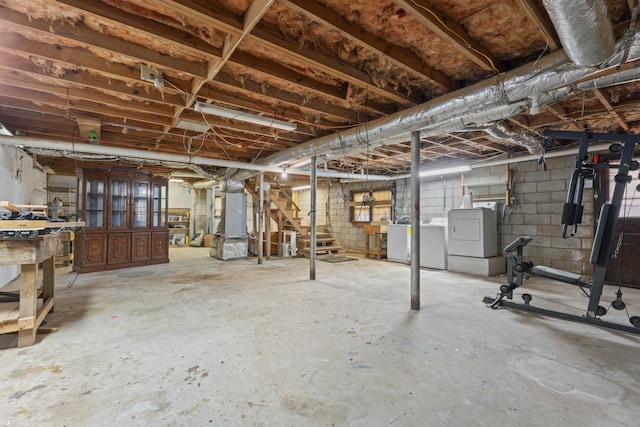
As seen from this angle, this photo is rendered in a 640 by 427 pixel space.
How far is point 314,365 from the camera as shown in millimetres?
2066

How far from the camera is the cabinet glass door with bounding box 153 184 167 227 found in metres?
6.47

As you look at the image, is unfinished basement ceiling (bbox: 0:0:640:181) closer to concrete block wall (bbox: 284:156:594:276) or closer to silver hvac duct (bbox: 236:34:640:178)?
silver hvac duct (bbox: 236:34:640:178)

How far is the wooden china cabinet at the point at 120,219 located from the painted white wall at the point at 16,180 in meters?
0.75

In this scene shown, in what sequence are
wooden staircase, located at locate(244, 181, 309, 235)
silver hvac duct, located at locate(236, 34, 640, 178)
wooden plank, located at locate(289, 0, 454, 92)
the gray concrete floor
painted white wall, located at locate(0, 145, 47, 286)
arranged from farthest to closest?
wooden staircase, located at locate(244, 181, 309, 235)
painted white wall, located at locate(0, 145, 47, 286)
silver hvac duct, located at locate(236, 34, 640, 178)
wooden plank, located at locate(289, 0, 454, 92)
the gray concrete floor

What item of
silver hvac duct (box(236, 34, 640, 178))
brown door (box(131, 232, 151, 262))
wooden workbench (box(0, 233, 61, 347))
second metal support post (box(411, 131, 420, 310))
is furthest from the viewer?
brown door (box(131, 232, 151, 262))

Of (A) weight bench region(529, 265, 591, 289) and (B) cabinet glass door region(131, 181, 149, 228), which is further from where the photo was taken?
(B) cabinet glass door region(131, 181, 149, 228)

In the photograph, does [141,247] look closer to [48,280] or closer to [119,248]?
[119,248]

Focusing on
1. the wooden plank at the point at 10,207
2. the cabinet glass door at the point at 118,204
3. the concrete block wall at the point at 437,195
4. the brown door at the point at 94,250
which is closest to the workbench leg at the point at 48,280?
the wooden plank at the point at 10,207

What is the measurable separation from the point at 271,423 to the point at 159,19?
107 inches

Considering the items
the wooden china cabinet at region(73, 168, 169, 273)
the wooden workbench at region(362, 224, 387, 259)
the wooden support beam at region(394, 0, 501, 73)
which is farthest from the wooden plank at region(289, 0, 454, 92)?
the wooden china cabinet at region(73, 168, 169, 273)

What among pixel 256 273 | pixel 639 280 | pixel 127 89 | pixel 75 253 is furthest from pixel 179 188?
pixel 639 280

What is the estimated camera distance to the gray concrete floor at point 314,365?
5.17 ft

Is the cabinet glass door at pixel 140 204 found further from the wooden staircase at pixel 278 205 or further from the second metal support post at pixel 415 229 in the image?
the second metal support post at pixel 415 229

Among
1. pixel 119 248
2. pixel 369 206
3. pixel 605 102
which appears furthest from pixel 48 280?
pixel 369 206
